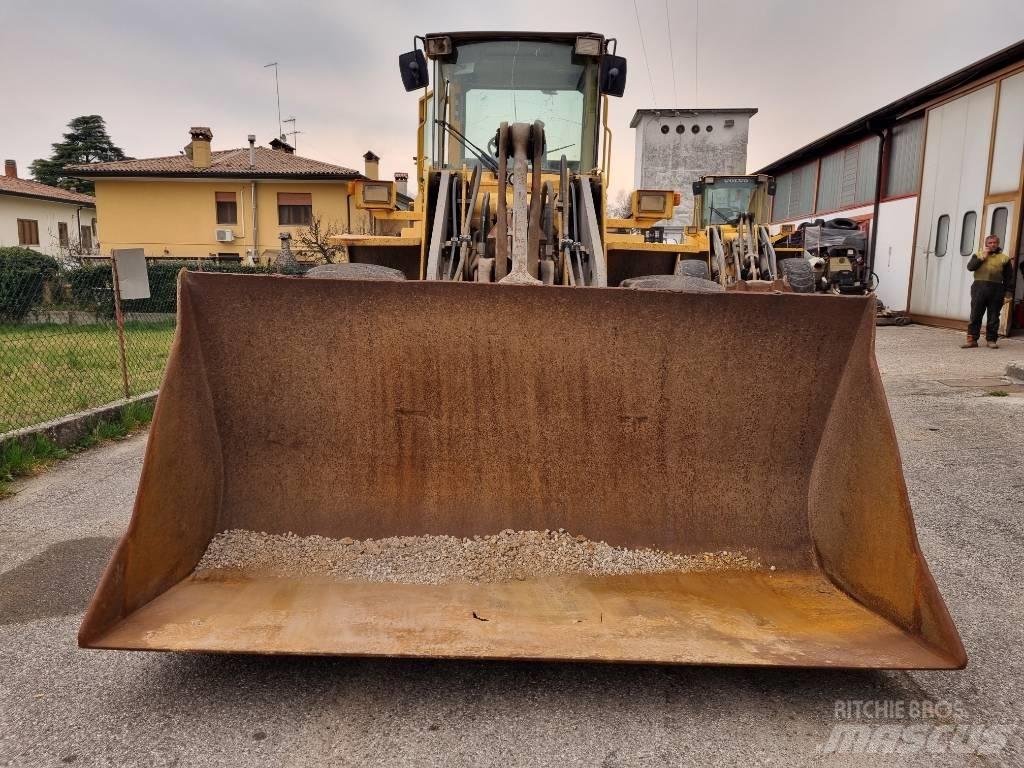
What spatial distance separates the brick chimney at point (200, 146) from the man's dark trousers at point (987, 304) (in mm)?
27577

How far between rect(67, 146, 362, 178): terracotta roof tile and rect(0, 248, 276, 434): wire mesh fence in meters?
11.4

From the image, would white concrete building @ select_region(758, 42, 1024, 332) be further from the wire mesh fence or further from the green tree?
the green tree

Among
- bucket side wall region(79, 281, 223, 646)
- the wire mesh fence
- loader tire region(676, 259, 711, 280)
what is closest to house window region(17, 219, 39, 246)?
the wire mesh fence

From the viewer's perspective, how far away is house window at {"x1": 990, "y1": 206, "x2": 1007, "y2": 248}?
12.6m

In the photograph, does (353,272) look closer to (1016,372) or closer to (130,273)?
(130,273)

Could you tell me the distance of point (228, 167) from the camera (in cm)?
3005

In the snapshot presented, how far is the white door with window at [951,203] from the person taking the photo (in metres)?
13.4

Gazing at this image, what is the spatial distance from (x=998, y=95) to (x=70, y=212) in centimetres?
3838

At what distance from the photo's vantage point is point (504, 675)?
2.48m

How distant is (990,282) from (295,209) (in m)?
25.1

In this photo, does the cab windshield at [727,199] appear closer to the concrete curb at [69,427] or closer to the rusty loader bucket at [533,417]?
the concrete curb at [69,427]

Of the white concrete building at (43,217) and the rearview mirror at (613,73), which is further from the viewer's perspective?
the white concrete building at (43,217)

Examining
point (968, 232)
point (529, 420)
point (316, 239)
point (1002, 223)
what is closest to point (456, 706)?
point (529, 420)

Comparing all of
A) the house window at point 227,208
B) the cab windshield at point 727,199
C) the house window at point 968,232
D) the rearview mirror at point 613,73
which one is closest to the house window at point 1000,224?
the house window at point 968,232
